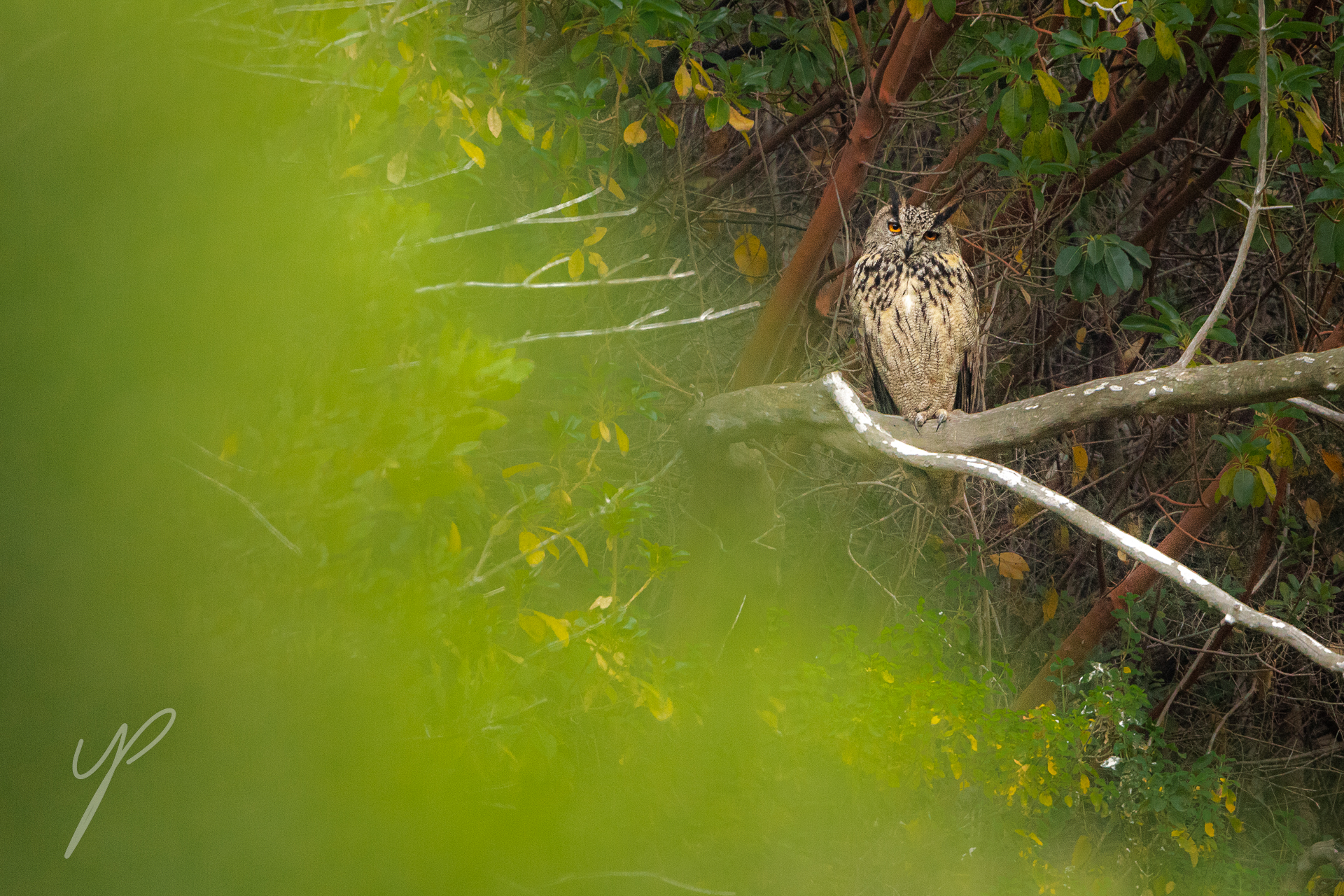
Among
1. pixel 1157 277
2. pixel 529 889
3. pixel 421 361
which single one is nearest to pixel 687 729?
pixel 529 889

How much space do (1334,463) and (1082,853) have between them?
122 centimetres

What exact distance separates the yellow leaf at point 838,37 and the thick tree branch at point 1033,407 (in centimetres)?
83

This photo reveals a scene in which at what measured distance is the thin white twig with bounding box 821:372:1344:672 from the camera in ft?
4.46

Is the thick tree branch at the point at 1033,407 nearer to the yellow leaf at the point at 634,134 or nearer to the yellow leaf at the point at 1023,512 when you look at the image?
the yellow leaf at the point at 634,134

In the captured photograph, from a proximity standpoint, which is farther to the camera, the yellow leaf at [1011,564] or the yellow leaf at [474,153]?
the yellow leaf at [1011,564]

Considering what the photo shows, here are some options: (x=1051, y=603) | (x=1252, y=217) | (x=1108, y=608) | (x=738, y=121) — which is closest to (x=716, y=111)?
(x=738, y=121)

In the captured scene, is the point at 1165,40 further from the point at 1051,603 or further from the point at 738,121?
the point at 1051,603

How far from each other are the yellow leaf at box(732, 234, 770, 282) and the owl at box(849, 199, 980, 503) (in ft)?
1.15

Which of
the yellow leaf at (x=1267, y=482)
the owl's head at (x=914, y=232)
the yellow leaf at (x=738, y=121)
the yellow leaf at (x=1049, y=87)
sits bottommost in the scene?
the yellow leaf at (x=1267, y=482)

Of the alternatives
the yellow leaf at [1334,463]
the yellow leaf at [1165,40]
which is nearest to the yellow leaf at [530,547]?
the yellow leaf at [1165,40]

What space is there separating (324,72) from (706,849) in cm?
146

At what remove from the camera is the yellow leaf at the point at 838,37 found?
7.29 ft

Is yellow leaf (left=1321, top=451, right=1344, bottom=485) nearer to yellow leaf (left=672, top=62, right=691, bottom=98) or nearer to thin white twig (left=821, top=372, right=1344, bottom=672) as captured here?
thin white twig (left=821, top=372, right=1344, bottom=672)

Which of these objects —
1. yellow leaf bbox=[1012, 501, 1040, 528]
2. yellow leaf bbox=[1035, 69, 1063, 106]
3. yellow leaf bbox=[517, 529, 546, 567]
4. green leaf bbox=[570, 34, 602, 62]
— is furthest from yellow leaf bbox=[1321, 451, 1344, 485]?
yellow leaf bbox=[517, 529, 546, 567]
